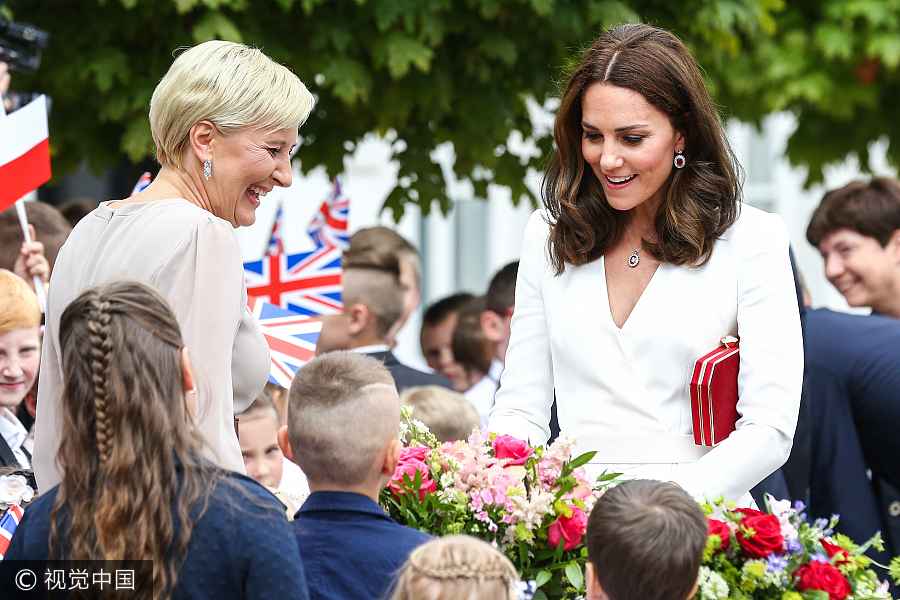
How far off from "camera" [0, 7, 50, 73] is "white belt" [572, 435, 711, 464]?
328 cm

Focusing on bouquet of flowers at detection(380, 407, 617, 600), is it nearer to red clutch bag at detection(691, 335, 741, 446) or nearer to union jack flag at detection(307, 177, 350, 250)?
red clutch bag at detection(691, 335, 741, 446)

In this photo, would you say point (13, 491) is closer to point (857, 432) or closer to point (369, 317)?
point (369, 317)

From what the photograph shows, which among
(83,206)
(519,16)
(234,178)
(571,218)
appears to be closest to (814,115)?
(519,16)

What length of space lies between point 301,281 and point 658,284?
290 centimetres

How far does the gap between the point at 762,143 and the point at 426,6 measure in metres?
10.2

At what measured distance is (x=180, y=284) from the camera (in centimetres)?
241

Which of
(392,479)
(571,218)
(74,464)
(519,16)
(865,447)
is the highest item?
(519,16)

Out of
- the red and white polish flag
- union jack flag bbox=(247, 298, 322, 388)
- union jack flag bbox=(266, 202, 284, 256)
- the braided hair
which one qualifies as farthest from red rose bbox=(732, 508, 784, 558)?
union jack flag bbox=(266, 202, 284, 256)

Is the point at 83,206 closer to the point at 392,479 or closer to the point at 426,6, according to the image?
the point at 426,6

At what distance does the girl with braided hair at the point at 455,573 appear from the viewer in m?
1.94

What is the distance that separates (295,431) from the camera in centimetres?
248

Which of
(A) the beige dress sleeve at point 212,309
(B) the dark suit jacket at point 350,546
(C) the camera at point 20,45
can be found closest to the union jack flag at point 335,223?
(C) the camera at point 20,45

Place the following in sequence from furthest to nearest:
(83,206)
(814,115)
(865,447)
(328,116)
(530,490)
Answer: (814,115) < (328,116) < (83,206) < (865,447) < (530,490)

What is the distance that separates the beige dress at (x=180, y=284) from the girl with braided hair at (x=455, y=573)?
0.57 metres
